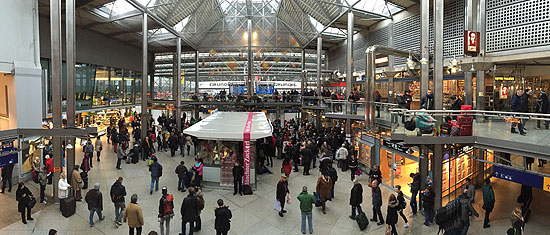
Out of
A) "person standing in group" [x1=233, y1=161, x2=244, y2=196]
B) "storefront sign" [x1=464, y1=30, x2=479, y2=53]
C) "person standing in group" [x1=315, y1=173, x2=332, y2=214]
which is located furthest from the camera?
"storefront sign" [x1=464, y1=30, x2=479, y2=53]

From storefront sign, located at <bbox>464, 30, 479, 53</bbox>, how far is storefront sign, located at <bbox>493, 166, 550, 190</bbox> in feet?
17.1

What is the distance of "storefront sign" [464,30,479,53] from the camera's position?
37.0 feet

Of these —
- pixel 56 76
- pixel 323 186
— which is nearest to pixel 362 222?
pixel 323 186

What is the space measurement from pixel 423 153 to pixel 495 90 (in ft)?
23.5

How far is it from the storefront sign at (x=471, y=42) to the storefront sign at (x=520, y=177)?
5218 millimetres

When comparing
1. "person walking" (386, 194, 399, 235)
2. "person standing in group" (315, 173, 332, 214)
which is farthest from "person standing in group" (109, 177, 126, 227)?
"person walking" (386, 194, 399, 235)

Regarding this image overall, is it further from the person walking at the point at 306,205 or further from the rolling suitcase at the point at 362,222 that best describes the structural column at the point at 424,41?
the person walking at the point at 306,205

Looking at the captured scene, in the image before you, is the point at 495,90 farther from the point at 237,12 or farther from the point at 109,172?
the point at 237,12

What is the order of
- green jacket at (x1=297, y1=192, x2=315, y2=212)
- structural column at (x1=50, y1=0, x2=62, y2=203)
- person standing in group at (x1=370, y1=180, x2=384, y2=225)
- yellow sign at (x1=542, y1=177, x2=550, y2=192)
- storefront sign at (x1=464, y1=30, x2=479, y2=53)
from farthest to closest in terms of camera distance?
1. storefront sign at (x1=464, y1=30, x2=479, y2=53)
2. structural column at (x1=50, y1=0, x2=62, y2=203)
3. person standing in group at (x1=370, y1=180, x2=384, y2=225)
4. green jacket at (x1=297, y1=192, x2=315, y2=212)
5. yellow sign at (x1=542, y1=177, x2=550, y2=192)

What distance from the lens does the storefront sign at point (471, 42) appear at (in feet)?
37.0

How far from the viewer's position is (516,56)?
1177 cm

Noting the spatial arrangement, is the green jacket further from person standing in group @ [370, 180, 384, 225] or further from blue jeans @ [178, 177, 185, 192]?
blue jeans @ [178, 177, 185, 192]

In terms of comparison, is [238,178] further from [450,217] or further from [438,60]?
[438,60]

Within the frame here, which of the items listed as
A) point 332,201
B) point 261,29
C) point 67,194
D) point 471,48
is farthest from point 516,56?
point 261,29
